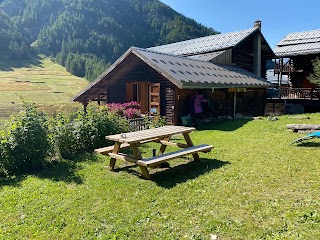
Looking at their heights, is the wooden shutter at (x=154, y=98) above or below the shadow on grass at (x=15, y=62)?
below

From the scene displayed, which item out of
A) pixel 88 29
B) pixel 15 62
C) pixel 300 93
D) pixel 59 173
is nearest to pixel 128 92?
pixel 59 173

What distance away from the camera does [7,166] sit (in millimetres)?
6234

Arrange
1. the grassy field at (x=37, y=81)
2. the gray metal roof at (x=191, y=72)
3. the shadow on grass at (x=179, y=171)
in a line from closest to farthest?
the shadow on grass at (x=179, y=171) → the gray metal roof at (x=191, y=72) → the grassy field at (x=37, y=81)

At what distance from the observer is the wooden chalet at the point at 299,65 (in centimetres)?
1994

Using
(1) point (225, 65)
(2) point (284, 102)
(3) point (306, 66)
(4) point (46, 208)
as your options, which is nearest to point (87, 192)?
(4) point (46, 208)

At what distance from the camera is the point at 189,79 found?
11805 mm

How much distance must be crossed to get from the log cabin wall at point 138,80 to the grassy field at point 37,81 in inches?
711

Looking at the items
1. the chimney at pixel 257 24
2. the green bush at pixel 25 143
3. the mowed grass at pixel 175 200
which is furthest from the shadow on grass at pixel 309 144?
the chimney at pixel 257 24

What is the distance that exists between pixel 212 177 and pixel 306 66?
2155 centimetres

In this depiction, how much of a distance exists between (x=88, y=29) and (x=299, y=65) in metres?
108

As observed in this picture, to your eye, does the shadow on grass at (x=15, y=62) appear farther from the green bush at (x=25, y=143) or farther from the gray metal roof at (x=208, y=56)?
the green bush at (x=25, y=143)

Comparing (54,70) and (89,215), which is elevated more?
(54,70)

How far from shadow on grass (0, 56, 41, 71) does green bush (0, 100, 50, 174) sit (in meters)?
82.6

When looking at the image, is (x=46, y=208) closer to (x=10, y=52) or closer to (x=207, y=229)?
(x=207, y=229)
